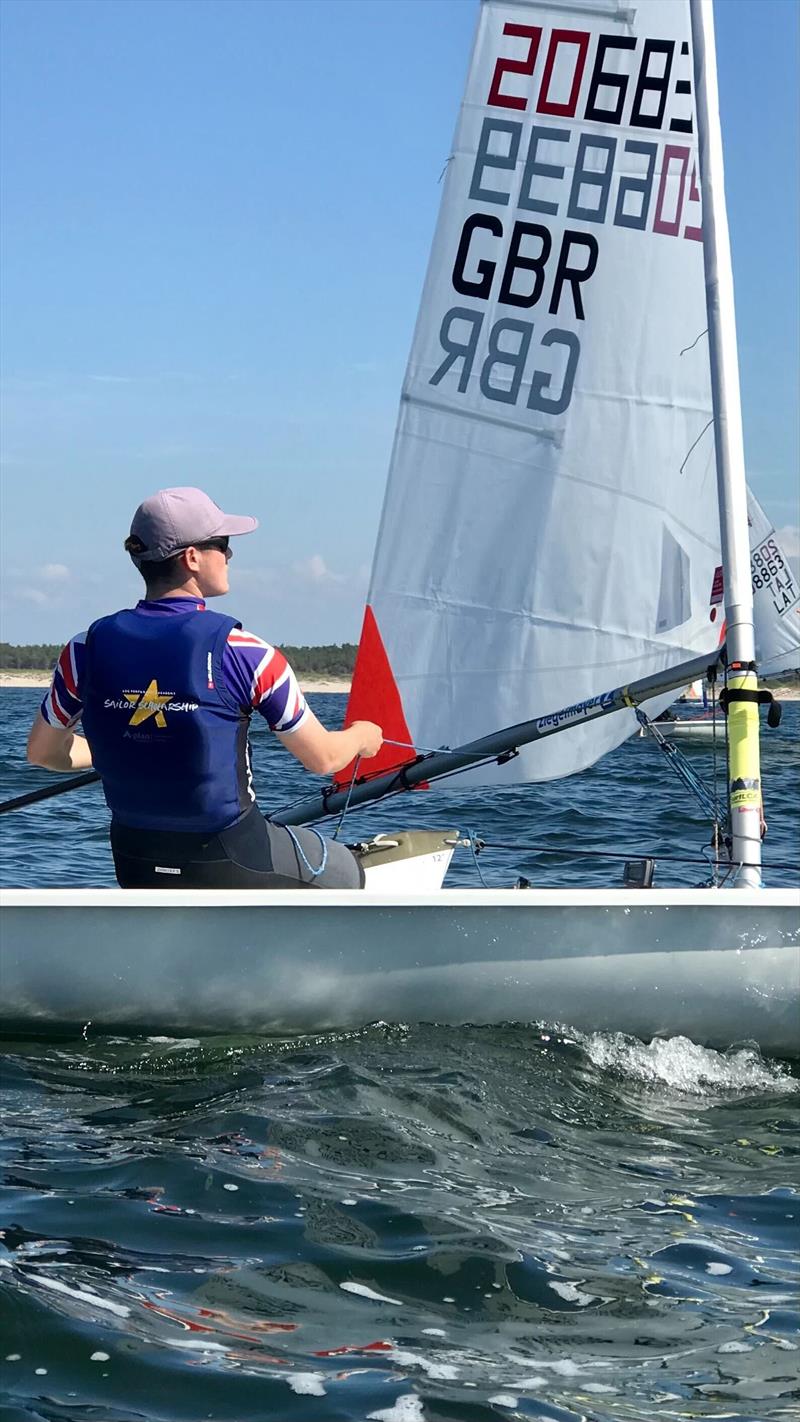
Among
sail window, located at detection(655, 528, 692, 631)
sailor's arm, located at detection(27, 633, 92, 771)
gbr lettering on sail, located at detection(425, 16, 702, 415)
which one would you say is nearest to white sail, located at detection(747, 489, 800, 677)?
sail window, located at detection(655, 528, 692, 631)

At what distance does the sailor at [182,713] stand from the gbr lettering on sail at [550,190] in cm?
187

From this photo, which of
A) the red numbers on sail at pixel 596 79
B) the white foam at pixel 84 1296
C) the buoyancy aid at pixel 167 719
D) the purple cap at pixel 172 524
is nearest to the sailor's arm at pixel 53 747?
the buoyancy aid at pixel 167 719

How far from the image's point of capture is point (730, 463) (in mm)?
4520

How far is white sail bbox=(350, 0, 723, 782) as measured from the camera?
494cm

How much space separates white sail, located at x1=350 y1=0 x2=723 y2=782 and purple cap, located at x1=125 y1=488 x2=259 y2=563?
1801mm

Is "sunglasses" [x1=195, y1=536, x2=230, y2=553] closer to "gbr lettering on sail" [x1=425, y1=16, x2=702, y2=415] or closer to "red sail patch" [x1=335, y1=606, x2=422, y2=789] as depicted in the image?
"red sail patch" [x1=335, y1=606, x2=422, y2=789]

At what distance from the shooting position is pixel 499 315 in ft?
16.8

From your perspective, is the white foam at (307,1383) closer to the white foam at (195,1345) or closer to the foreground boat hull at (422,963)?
the white foam at (195,1345)

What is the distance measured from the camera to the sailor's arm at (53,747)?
3.77 metres

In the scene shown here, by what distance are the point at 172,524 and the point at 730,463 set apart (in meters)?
1.92

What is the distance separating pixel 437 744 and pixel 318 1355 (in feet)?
10.5

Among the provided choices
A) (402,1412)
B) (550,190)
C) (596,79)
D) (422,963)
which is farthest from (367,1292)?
(596,79)

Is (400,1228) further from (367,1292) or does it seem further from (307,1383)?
(307,1383)

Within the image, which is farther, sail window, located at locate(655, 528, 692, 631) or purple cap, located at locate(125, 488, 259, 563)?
sail window, located at locate(655, 528, 692, 631)
